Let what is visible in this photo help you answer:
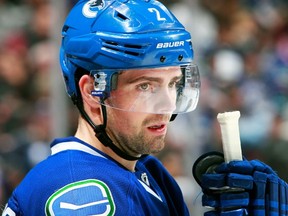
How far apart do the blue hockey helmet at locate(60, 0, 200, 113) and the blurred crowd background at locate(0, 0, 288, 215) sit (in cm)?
282

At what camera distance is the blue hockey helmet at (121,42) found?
2.83 meters

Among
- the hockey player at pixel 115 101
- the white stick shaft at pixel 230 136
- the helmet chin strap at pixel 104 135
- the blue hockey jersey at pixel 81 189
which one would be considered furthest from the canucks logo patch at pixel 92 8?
the white stick shaft at pixel 230 136

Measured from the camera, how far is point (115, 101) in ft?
9.46

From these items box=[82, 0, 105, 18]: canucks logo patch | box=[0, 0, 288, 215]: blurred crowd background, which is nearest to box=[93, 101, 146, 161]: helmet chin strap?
box=[82, 0, 105, 18]: canucks logo patch

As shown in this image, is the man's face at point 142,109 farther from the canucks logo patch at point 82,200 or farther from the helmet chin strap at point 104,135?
the canucks logo patch at point 82,200

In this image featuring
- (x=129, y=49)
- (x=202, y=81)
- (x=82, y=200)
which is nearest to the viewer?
(x=82, y=200)

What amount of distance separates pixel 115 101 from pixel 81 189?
0.35 m

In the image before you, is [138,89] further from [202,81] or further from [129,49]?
[202,81]

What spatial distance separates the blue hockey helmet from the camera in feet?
9.29

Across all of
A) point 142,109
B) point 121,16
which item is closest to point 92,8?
point 121,16

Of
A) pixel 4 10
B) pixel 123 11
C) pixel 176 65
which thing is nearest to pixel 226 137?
pixel 176 65

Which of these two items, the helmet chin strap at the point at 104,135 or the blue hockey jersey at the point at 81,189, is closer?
the blue hockey jersey at the point at 81,189

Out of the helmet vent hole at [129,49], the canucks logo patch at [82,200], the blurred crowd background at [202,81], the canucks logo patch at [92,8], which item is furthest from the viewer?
the blurred crowd background at [202,81]

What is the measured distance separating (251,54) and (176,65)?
4513 millimetres
